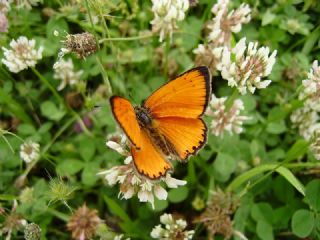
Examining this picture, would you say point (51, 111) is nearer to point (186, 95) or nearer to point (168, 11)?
point (168, 11)

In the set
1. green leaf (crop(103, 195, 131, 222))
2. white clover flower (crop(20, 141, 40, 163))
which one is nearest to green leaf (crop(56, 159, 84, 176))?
white clover flower (crop(20, 141, 40, 163))

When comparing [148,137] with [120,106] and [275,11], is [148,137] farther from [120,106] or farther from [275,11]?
[275,11]

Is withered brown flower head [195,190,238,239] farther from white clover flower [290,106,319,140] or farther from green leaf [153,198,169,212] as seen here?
white clover flower [290,106,319,140]

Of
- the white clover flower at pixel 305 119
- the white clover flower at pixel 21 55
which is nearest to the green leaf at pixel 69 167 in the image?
the white clover flower at pixel 21 55

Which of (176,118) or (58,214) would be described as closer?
(176,118)

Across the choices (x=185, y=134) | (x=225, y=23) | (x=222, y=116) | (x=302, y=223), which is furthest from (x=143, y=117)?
(x=302, y=223)
